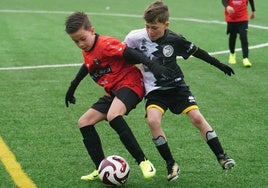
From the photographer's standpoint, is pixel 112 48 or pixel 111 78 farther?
pixel 111 78

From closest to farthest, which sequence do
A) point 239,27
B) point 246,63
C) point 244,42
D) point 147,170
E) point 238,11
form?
point 147,170, point 246,63, point 244,42, point 238,11, point 239,27

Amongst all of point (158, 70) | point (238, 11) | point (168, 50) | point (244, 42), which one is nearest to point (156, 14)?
point (168, 50)

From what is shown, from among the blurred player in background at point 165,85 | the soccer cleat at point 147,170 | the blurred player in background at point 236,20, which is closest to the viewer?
the soccer cleat at point 147,170

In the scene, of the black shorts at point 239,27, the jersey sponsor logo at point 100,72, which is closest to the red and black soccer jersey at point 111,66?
the jersey sponsor logo at point 100,72

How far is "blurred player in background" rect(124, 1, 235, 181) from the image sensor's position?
213 inches

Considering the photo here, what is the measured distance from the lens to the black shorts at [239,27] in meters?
11.6

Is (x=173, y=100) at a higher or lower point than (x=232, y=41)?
higher

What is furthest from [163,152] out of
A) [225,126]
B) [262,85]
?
[262,85]

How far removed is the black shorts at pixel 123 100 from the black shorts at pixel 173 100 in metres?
0.16

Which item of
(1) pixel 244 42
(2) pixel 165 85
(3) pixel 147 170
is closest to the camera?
(3) pixel 147 170

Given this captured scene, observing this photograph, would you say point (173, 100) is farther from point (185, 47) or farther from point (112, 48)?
point (112, 48)

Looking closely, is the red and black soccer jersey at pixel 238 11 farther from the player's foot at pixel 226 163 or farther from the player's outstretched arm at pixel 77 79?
the player's foot at pixel 226 163

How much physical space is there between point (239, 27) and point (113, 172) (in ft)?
23.7

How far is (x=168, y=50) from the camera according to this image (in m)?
5.59
